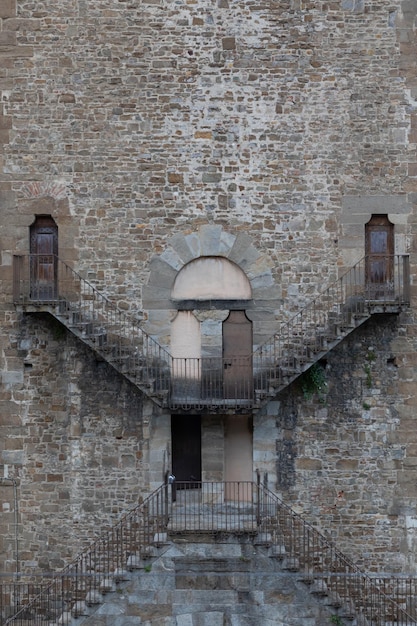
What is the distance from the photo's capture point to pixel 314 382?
20.2 m

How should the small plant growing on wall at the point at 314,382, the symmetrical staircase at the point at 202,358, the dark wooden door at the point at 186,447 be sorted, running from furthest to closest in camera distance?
the dark wooden door at the point at 186,447, the small plant growing on wall at the point at 314,382, the symmetrical staircase at the point at 202,358

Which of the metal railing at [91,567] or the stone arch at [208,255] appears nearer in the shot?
the metal railing at [91,567]

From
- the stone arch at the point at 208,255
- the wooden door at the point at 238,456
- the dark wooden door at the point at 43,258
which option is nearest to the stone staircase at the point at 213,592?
the wooden door at the point at 238,456

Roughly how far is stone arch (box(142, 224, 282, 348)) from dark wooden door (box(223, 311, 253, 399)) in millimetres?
237

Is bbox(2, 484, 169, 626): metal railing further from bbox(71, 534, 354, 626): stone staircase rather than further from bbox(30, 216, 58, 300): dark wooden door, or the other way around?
bbox(30, 216, 58, 300): dark wooden door

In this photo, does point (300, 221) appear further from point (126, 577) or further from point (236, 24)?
point (126, 577)

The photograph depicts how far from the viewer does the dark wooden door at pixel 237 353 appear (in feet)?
66.3

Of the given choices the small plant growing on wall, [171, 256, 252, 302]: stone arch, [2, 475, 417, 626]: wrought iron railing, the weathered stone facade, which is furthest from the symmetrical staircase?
[2, 475, 417, 626]: wrought iron railing

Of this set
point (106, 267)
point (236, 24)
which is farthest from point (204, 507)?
point (236, 24)

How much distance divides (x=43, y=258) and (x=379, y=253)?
6.06m

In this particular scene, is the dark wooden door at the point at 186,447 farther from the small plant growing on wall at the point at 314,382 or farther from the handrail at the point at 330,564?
the small plant growing on wall at the point at 314,382

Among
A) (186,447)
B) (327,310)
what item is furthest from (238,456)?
(327,310)

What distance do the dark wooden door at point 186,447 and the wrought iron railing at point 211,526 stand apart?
223 mm

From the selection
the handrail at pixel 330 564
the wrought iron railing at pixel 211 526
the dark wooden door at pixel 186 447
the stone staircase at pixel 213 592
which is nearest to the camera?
the stone staircase at pixel 213 592
